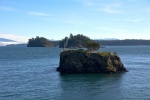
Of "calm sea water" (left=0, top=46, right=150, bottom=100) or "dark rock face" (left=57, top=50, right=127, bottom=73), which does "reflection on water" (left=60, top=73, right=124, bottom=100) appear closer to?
"calm sea water" (left=0, top=46, right=150, bottom=100)

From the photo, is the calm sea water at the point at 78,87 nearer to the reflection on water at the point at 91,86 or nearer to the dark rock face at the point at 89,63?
the reflection on water at the point at 91,86

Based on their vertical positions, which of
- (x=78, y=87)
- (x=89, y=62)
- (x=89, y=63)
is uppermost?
(x=89, y=62)

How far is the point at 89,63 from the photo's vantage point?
288 ft

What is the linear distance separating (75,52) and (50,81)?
749 inches

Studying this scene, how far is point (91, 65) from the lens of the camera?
88.1 metres

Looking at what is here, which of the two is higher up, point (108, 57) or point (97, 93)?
point (108, 57)

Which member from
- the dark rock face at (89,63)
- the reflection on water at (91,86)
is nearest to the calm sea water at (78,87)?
the reflection on water at (91,86)

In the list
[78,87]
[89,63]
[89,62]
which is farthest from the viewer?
[89,62]

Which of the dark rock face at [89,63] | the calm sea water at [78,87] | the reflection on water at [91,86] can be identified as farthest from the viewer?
the dark rock face at [89,63]

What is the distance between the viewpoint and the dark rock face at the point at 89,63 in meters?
87.2

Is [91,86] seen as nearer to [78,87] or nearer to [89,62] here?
[78,87]

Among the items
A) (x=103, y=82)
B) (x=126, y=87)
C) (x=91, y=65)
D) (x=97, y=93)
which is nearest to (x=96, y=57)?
(x=91, y=65)

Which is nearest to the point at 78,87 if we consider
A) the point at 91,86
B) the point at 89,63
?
the point at 91,86

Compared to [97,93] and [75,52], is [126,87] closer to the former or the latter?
[97,93]
